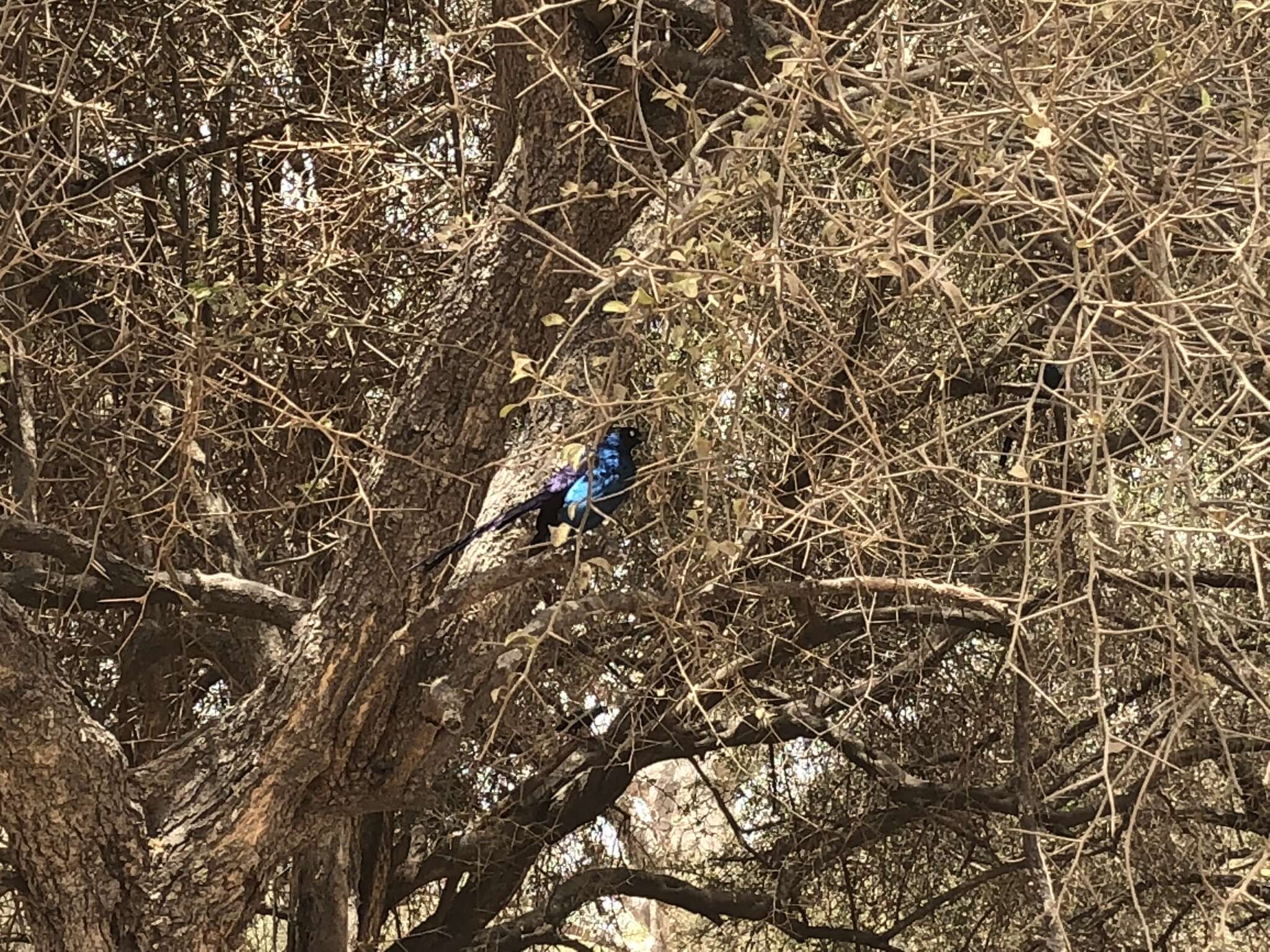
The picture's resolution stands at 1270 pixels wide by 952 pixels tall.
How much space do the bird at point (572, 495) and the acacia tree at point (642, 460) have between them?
10 centimetres

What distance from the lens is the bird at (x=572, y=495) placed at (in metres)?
3.27

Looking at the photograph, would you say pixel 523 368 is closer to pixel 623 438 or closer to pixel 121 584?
pixel 623 438

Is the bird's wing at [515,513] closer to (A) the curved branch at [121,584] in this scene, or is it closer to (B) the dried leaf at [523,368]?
(A) the curved branch at [121,584]

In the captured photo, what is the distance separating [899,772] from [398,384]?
80.7 inches

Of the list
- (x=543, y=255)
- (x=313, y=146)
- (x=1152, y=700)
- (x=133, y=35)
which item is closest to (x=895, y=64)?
(x=543, y=255)

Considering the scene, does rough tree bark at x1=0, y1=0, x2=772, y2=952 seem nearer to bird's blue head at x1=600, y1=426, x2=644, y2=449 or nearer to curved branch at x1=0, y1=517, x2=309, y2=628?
curved branch at x1=0, y1=517, x2=309, y2=628

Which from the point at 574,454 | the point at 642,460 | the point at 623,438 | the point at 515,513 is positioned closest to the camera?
the point at 574,454

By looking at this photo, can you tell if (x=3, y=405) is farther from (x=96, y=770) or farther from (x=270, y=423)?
(x=96, y=770)

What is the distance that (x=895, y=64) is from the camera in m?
2.23

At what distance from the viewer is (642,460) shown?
12.7 feet

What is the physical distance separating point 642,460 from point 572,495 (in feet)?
1.82

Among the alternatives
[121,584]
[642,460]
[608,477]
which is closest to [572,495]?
[608,477]

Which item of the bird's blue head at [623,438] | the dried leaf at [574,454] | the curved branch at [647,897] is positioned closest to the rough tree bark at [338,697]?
the bird's blue head at [623,438]

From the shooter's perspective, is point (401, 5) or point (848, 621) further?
point (401, 5)
